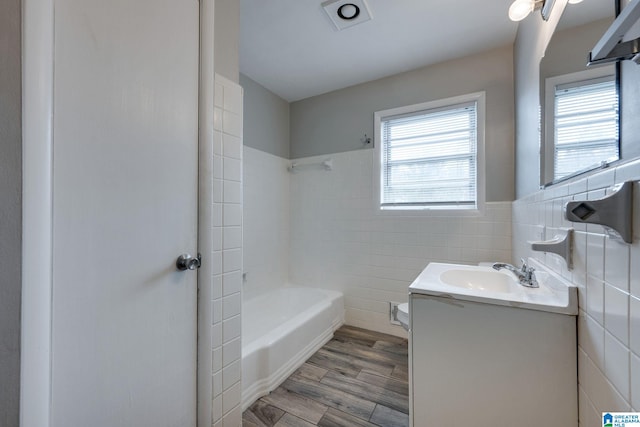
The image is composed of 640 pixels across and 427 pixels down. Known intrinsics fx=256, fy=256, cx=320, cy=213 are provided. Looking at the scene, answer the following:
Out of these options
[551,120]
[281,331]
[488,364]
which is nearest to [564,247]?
[488,364]

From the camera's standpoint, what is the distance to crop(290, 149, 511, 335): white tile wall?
7.06 ft

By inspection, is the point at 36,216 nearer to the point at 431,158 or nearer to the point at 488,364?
the point at 488,364

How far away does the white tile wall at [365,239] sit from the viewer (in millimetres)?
2152

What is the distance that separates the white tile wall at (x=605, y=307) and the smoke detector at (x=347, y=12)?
1568 mm

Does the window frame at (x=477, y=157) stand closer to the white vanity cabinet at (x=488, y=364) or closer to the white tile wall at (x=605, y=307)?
the white tile wall at (x=605, y=307)

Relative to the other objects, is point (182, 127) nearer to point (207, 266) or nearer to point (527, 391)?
point (207, 266)

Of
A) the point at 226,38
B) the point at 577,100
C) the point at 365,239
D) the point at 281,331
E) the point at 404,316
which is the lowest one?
the point at 281,331

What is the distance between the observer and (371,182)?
2.55 m

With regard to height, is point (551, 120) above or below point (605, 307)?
above

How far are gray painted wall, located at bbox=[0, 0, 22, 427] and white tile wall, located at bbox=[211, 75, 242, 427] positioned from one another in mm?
586

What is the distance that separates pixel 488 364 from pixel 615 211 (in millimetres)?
666

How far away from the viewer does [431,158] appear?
7.74 ft

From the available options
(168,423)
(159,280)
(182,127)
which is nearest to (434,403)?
(168,423)

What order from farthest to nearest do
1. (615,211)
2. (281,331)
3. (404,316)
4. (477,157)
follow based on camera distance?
(477,157)
(281,331)
(404,316)
(615,211)
